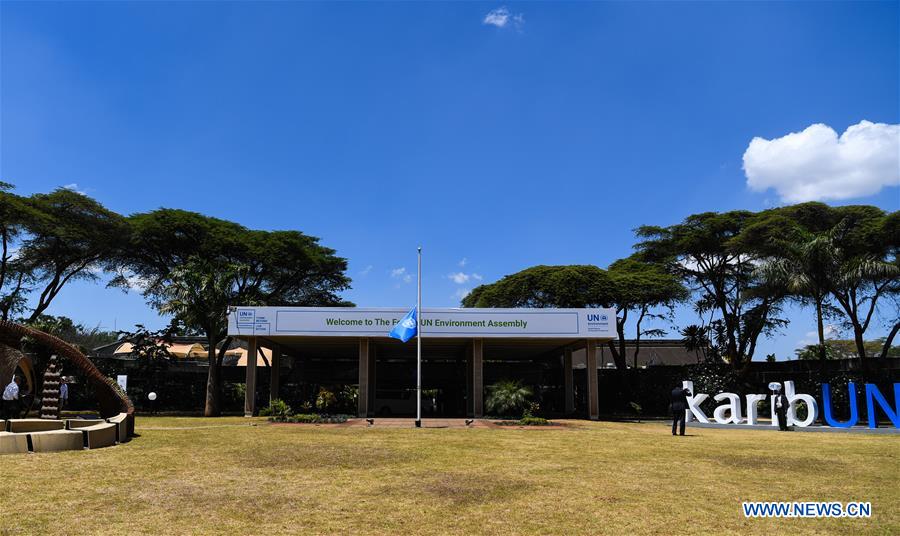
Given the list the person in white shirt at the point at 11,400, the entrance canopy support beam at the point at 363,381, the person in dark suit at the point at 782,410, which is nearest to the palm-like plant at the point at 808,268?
the person in dark suit at the point at 782,410

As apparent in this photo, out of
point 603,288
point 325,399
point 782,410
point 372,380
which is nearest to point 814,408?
point 782,410

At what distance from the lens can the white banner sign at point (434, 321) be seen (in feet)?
96.5

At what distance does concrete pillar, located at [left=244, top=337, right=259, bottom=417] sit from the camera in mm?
30703

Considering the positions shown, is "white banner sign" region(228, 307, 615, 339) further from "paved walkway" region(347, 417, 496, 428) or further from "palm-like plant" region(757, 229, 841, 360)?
"palm-like plant" region(757, 229, 841, 360)

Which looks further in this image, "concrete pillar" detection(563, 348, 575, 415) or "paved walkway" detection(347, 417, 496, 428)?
"concrete pillar" detection(563, 348, 575, 415)

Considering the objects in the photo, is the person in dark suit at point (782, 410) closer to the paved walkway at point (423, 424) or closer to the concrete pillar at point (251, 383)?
the paved walkway at point (423, 424)

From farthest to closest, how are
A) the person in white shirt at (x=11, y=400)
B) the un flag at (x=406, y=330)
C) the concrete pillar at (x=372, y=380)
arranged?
the concrete pillar at (x=372, y=380) → the un flag at (x=406, y=330) → the person in white shirt at (x=11, y=400)

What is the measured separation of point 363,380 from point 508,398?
6.82 metres

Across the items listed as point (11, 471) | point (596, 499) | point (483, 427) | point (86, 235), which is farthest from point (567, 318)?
point (86, 235)

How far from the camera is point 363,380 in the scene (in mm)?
30484

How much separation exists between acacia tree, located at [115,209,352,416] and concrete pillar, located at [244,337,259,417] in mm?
2177

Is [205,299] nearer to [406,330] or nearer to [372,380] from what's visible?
[372,380]

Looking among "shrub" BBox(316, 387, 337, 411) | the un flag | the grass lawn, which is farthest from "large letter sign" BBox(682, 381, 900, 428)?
"shrub" BBox(316, 387, 337, 411)

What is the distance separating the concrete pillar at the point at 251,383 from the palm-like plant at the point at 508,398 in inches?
432
